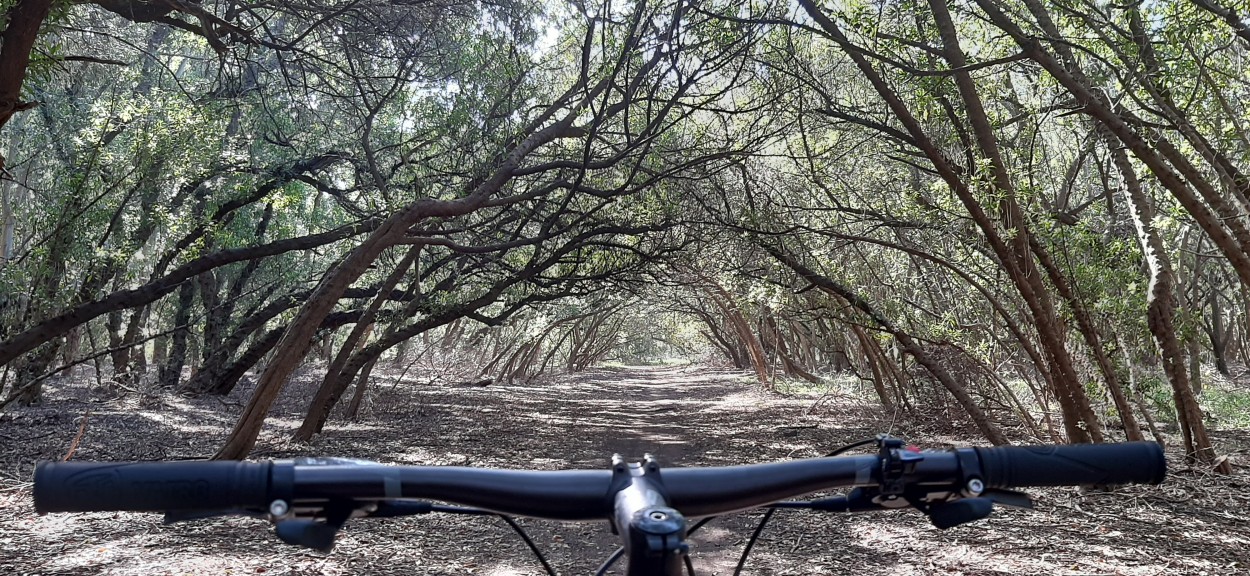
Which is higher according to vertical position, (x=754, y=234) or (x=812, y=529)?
(x=754, y=234)

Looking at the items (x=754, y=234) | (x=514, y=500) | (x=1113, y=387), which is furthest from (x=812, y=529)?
(x=514, y=500)

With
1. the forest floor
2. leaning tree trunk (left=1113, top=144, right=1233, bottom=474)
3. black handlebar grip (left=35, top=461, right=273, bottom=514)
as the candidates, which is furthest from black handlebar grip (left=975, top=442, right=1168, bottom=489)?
leaning tree trunk (left=1113, top=144, right=1233, bottom=474)

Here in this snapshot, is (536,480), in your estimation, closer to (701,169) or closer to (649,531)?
(649,531)

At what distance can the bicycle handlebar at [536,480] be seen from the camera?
51.6 inches

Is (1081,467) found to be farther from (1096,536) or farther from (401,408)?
(401,408)

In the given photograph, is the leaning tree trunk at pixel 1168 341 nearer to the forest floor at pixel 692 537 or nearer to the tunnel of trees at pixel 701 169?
the tunnel of trees at pixel 701 169

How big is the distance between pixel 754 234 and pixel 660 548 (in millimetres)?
8622

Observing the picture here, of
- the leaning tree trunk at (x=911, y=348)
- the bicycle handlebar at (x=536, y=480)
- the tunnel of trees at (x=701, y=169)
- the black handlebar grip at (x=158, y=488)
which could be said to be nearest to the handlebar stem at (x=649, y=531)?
the bicycle handlebar at (x=536, y=480)

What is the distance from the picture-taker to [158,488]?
1.32 meters

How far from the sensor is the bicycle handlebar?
131 centimetres

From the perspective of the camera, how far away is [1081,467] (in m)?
1.53

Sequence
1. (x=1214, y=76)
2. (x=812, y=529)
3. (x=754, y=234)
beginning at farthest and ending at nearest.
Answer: (x=754, y=234)
(x=1214, y=76)
(x=812, y=529)

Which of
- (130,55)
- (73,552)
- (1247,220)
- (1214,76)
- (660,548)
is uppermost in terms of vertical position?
(130,55)

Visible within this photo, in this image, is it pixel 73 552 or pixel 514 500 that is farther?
pixel 73 552
